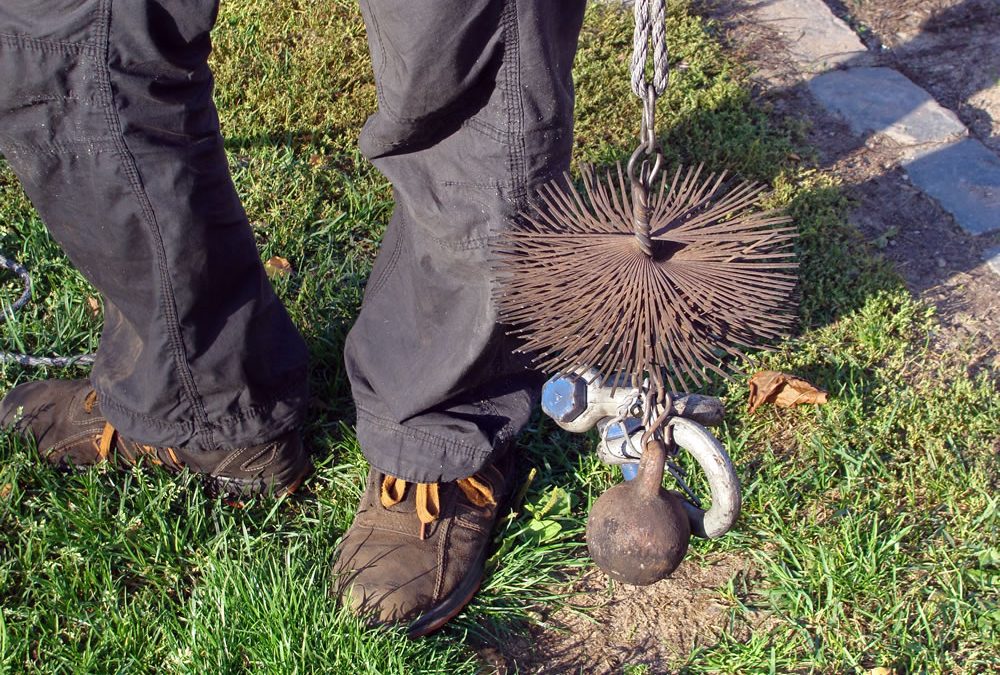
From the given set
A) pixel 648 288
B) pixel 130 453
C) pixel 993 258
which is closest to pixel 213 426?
pixel 130 453

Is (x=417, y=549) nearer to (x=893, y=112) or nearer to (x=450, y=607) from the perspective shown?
(x=450, y=607)

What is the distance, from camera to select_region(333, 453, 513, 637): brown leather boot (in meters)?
1.96

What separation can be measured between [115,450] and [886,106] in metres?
2.81

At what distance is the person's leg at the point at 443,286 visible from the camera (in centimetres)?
156

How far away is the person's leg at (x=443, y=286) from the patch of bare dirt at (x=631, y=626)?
0.20 m

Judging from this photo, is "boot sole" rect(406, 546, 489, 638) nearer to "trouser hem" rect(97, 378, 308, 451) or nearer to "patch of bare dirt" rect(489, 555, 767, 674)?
"patch of bare dirt" rect(489, 555, 767, 674)

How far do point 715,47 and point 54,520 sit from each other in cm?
275

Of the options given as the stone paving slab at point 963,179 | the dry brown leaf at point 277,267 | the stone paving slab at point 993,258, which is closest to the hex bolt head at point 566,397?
the dry brown leaf at point 277,267

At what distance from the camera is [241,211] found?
78.4 inches

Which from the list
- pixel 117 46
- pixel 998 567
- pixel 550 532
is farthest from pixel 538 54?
pixel 998 567

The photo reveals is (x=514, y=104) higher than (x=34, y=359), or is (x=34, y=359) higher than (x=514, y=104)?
(x=514, y=104)

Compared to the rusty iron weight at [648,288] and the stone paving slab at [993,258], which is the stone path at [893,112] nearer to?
the stone paving slab at [993,258]

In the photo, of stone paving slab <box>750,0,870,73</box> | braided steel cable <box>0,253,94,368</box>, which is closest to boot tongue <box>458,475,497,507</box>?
braided steel cable <box>0,253,94,368</box>

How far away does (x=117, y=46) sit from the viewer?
166 cm
